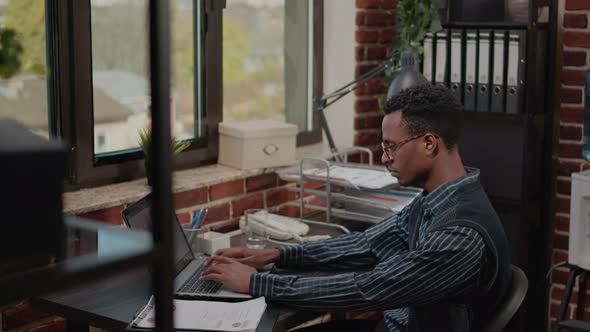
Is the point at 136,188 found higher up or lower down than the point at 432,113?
lower down

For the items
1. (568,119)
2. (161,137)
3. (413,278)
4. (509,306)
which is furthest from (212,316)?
(568,119)

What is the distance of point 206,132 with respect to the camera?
10.6 feet

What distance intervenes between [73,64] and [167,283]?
2237mm

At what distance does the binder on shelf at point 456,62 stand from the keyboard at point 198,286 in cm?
160

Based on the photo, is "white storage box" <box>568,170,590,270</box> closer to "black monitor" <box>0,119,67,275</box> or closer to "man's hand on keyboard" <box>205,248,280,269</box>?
"man's hand on keyboard" <box>205,248,280,269</box>

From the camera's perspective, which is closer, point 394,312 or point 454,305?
point 454,305

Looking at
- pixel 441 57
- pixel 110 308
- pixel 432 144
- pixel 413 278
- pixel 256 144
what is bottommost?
pixel 110 308

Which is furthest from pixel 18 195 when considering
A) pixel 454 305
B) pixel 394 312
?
pixel 394 312

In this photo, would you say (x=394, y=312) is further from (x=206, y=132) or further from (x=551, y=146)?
(x=551, y=146)

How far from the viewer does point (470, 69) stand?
3416 mm

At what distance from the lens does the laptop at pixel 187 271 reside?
212cm

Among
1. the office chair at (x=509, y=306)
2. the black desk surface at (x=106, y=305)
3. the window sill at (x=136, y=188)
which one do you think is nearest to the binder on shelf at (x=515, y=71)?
the window sill at (x=136, y=188)

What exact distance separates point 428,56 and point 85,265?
3151 millimetres

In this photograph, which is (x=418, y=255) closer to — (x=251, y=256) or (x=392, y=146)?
(x=392, y=146)
